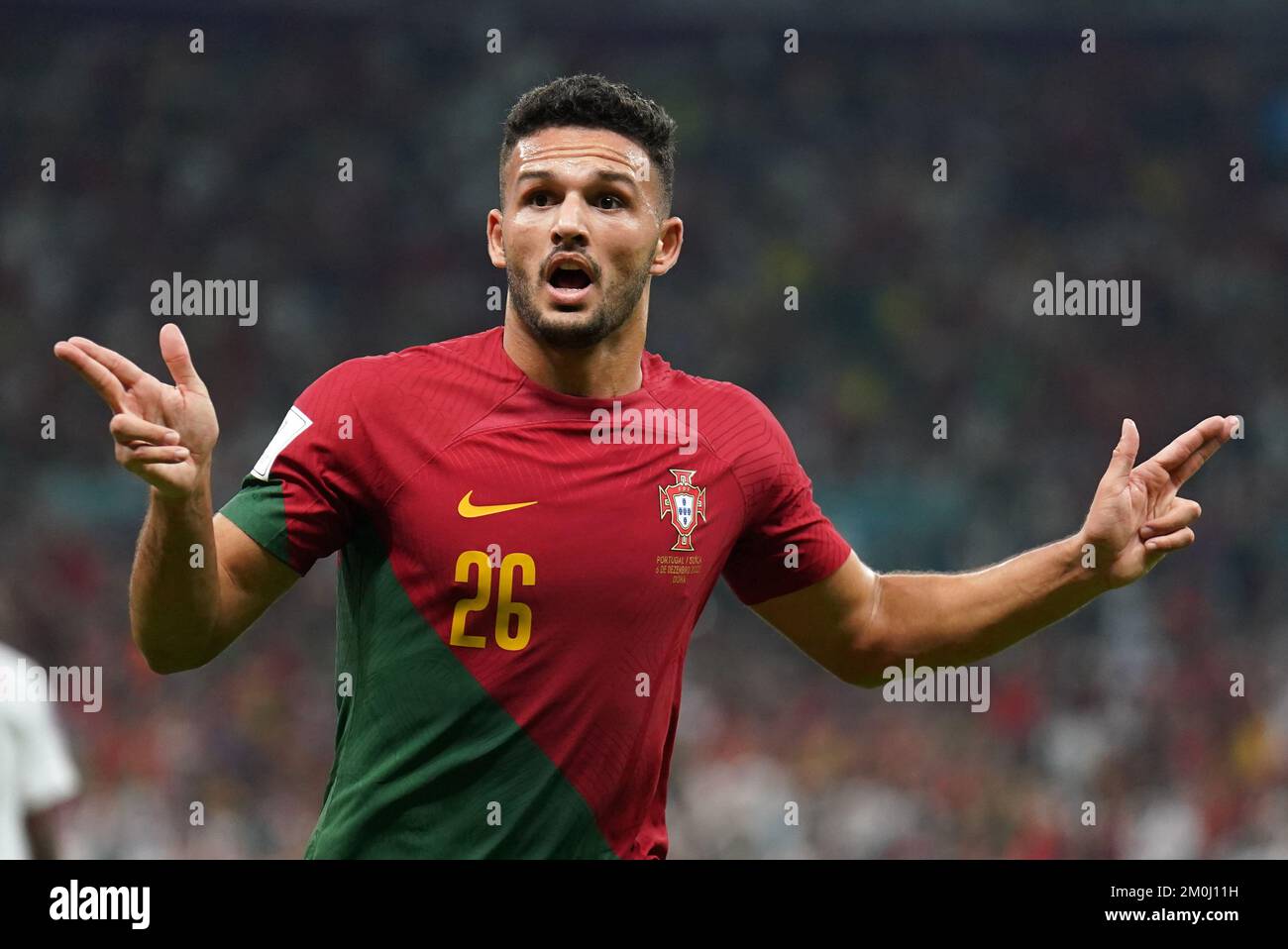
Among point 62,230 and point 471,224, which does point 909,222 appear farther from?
point 62,230

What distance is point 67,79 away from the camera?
581 inches

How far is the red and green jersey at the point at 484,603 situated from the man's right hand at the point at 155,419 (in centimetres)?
34

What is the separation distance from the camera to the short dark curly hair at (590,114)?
13.1 feet

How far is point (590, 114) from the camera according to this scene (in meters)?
4.00

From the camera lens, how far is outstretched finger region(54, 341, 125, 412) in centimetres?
320

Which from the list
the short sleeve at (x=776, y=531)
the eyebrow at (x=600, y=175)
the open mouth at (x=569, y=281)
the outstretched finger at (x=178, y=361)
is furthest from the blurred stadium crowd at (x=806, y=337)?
the outstretched finger at (x=178, y=361)

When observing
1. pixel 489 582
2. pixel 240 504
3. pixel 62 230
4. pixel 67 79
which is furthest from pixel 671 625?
pixel 67 79

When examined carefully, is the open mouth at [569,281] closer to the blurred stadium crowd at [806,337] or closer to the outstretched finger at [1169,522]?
the outstretched finger at [1169,522]

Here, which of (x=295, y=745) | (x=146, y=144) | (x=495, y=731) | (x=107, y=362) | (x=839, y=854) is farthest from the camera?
(x=146, y=144)

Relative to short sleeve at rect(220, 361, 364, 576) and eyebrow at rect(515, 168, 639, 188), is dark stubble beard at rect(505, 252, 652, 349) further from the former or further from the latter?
short sleeve at rect(220, 361, 364, 576)

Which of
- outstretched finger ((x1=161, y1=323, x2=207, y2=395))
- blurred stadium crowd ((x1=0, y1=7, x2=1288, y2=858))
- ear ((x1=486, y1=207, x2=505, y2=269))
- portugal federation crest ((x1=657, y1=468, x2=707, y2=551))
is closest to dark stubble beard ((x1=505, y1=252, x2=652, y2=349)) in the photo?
ear ((x1=486, y1=207, x2=505, y2=269))

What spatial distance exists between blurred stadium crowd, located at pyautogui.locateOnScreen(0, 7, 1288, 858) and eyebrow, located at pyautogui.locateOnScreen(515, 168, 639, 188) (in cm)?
711

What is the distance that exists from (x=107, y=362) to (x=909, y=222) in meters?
12.1

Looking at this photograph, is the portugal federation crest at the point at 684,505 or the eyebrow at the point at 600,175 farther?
the eyebrow at the point at 600,175
